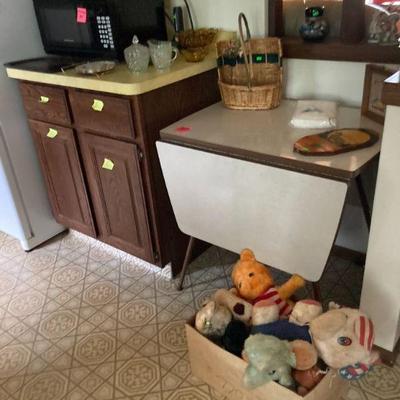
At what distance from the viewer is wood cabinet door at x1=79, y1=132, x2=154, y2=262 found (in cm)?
173

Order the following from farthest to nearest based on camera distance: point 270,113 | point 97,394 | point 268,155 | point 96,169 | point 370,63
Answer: point 96,169 → point 270,113 → point 370,63 → point 97,394 → point 268,155

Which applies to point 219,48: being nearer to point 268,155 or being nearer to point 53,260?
point 268,155

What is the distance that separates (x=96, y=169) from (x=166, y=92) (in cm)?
49

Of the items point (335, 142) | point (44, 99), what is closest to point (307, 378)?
point (335, 142)

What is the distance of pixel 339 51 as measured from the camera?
63.8 inches

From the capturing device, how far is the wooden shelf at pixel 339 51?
60.6 inches

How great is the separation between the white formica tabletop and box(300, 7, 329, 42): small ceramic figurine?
0.27m

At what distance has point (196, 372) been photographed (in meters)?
1.47

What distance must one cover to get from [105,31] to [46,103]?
1.43 ft

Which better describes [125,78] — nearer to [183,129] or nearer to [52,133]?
[183,129]

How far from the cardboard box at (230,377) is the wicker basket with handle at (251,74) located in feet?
2.92

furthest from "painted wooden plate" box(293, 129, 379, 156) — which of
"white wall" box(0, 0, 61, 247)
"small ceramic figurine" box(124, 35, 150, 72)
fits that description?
"white wall" box(0, 0, 61, 247)

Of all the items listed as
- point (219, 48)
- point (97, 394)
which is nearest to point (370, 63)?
point (219, 48)

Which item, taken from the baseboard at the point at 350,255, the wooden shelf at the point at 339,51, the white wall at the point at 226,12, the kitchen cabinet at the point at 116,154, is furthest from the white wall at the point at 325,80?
the baseboard at the point at 350,255
